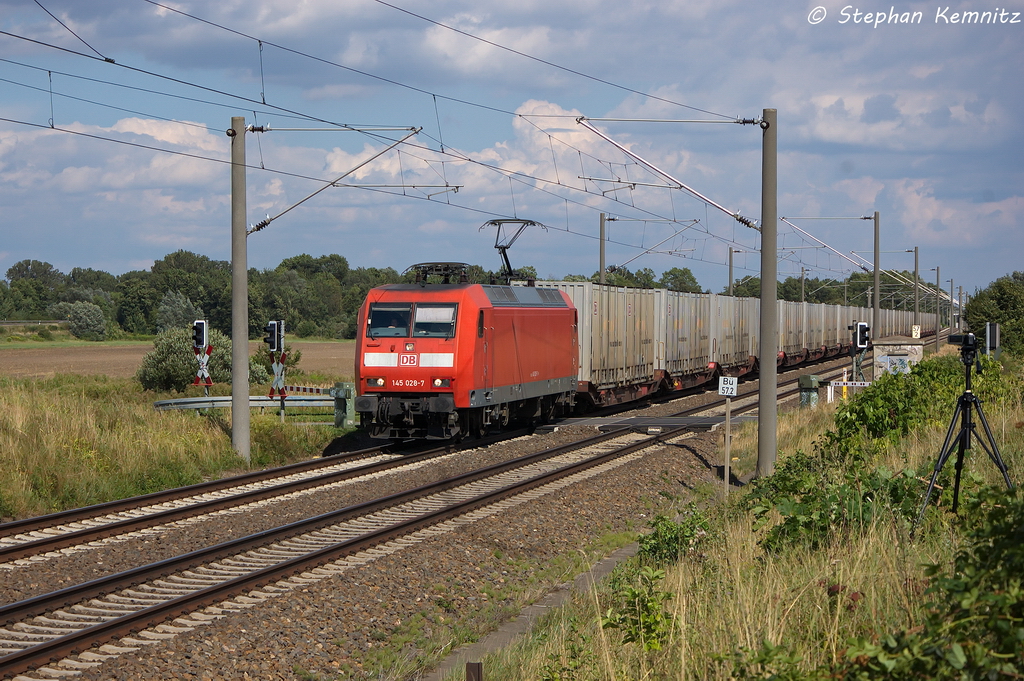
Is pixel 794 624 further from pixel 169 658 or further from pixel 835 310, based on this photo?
pixel 835 310

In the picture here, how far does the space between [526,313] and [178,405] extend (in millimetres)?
8166

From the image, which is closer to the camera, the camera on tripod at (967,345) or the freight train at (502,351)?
the camera on tripod at (967,345)

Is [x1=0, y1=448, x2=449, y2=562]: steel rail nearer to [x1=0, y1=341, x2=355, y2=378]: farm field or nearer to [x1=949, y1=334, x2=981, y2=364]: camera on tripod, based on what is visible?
[x1=949, y1=334, x2=981, y2=364]: camera on tripod

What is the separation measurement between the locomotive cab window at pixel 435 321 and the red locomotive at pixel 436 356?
0.06ft

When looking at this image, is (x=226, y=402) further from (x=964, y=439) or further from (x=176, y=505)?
(x=964, y=439)

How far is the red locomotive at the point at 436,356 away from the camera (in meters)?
18.4

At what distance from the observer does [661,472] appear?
17188 mm

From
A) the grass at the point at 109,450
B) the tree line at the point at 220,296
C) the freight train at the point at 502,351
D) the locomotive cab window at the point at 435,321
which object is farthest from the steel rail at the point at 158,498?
the tree line at the point at 220,296

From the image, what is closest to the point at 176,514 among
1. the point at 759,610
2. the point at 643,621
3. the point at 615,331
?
the point at 643,621

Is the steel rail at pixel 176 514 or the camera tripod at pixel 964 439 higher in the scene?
the camera tripod at pixel 964 439

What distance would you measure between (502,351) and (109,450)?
7.50 meters

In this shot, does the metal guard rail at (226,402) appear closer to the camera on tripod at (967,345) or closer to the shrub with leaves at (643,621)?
the camera on tripod at (967,345)

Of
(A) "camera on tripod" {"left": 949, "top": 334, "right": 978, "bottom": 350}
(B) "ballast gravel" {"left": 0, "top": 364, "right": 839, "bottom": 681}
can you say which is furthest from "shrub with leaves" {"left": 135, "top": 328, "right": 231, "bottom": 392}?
(A) "camera on tripod" {"left": 949, "top": 334, "right": 978, "bottom": 350}

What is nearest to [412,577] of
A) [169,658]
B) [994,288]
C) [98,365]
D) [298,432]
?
[169,658]
